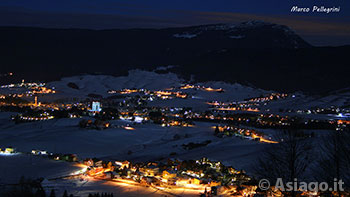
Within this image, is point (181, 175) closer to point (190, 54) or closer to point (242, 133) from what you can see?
point (242, 133)

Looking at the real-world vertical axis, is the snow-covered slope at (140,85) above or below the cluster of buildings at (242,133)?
above

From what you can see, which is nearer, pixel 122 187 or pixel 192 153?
pixel 122 187

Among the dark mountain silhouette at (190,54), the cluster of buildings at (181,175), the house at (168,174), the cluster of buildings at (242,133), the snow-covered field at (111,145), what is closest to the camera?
the cluster of buildings at (181,175)

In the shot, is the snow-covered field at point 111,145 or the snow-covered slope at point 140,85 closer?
the snow-covered field at point 111,145

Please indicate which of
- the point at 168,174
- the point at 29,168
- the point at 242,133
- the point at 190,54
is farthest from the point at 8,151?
the point at 190,54

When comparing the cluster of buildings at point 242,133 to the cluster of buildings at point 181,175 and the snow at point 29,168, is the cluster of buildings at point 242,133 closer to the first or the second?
the cluster of buildings at point 181,175

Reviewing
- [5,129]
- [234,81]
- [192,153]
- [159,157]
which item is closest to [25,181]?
[159,157]

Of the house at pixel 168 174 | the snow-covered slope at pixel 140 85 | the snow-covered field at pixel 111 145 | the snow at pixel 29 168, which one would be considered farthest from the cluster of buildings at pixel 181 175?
the snow-covered slope at pixel 140 85

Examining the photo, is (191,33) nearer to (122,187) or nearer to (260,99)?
(260,99)
